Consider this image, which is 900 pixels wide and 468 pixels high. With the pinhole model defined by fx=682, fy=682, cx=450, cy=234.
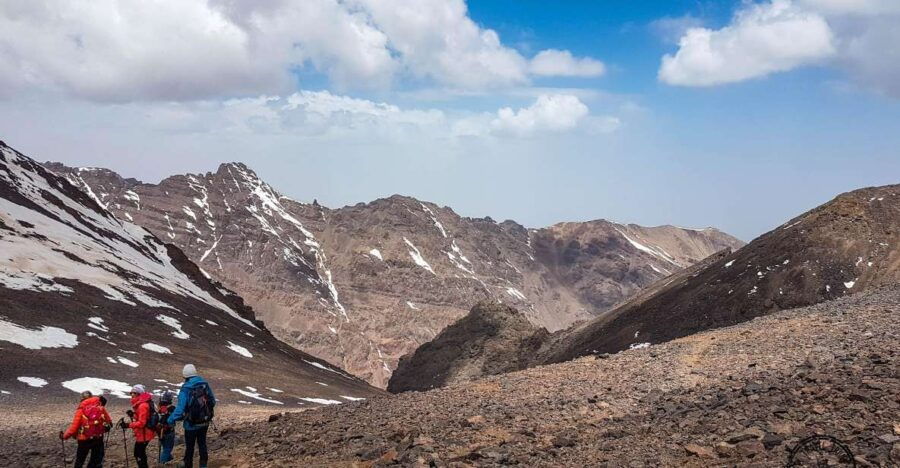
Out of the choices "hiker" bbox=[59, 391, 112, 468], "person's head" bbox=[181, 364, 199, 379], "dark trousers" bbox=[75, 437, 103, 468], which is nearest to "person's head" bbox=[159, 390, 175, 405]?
"hiker" bbox=[59, 391, 112, 468]

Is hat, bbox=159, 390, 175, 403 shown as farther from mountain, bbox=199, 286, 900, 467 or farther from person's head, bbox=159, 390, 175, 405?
mountain, bbox=199, 286, 900, 467

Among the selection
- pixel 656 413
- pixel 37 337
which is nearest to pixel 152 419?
pixel 656 413

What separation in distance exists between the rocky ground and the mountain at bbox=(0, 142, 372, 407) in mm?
21674

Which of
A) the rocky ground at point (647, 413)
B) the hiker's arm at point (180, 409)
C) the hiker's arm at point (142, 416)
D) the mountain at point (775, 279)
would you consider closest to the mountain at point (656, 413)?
the rocky ground at point (647, 413)

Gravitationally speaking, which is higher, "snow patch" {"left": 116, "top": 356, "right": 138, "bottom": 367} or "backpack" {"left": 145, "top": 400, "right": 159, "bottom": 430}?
"backpack" {"left": 145, "top": 400, "right": 159, "bottom": 430}

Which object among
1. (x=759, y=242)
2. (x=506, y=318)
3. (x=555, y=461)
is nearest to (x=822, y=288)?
(x=759, y=242)

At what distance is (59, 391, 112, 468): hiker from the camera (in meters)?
17.6

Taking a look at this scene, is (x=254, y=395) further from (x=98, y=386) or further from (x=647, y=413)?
(x=647, y=413)

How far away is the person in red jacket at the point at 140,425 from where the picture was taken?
17750 mm

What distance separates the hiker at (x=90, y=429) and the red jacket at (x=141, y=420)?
2.54 feet

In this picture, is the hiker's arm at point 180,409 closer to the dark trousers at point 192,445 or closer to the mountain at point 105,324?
the dark trousers at point 192,445

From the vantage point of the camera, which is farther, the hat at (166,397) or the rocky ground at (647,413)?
the hat at (166,397)

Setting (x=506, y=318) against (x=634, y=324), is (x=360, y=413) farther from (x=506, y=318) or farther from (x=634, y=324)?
(x=506, y=318)

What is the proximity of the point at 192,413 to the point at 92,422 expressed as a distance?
3025 mm
